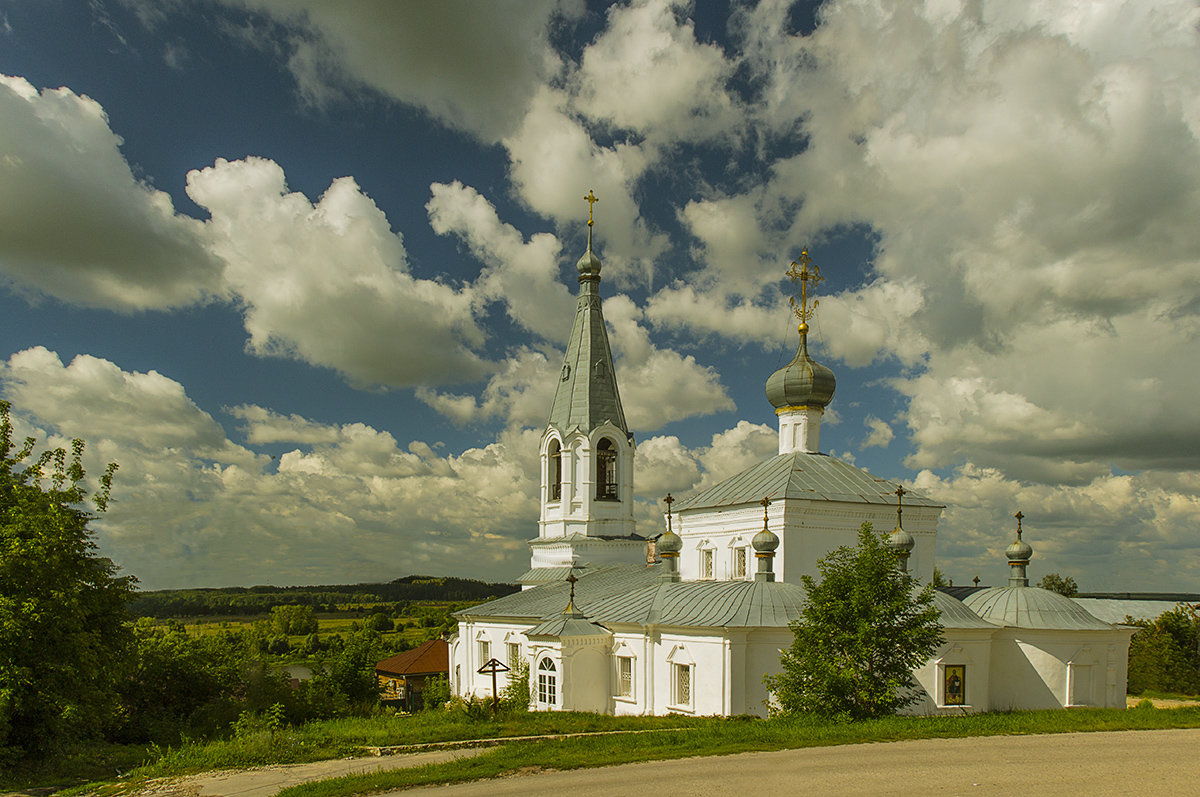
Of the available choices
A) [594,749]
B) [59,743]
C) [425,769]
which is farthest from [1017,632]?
[59,743]

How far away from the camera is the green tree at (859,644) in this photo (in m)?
14.9

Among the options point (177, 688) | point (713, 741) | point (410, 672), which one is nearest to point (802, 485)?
point (713, 741)

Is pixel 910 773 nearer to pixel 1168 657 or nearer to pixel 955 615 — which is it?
pixel 955 615

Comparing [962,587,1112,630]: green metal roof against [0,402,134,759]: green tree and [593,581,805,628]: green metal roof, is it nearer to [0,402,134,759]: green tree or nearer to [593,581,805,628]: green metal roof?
[593,581,805,628]: green metal roof

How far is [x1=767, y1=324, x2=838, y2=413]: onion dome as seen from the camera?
27.3 m

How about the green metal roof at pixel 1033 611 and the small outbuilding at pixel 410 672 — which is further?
the small outbuilding at pixel 410 672

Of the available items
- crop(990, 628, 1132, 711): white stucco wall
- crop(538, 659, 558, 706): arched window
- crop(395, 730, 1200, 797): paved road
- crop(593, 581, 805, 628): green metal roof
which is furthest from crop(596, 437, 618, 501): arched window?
crop(395, 730, 1200, 797): paved road

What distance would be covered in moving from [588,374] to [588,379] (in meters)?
0.22

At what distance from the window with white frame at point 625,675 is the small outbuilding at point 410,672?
23.6 metres

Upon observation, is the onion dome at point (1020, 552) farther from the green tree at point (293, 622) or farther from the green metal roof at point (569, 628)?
the green tree at point (293, 622)

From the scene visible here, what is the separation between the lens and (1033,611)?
21.4 metres

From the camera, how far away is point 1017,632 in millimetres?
21109

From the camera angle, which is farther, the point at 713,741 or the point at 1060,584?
the point at 1060,584

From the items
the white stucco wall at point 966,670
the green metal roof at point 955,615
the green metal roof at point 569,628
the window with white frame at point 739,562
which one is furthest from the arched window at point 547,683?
the green metal roof at point 955,615
